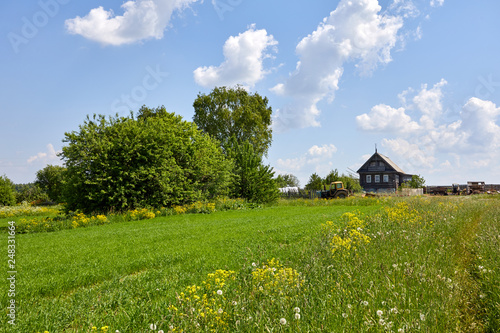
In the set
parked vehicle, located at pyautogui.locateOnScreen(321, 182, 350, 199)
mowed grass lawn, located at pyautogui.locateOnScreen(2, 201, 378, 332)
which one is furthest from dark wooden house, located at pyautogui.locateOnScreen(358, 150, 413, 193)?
mowed grass lawn, located at pyautogui.locateOnScreen(2, 201, 378, 332)

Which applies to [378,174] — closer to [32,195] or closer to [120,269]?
[120,269]

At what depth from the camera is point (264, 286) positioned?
12.3 ft

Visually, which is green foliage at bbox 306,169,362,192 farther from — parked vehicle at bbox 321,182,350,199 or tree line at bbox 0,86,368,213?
tree line at bbox 0,86,368,213

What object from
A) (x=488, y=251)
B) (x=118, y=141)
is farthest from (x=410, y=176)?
(x=488, y=251)

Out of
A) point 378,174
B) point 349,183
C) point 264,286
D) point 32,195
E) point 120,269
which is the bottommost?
point 120,269

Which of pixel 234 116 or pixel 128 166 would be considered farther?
pixel 234 116

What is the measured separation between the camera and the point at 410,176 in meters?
69.4

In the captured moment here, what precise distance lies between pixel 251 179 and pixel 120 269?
22.5m

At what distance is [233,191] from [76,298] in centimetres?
2383

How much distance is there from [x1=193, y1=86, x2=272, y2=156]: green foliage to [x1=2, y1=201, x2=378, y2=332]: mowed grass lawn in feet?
97.5

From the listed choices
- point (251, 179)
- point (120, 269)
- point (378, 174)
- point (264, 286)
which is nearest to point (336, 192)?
point (251, 179)

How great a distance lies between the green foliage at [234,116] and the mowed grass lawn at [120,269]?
2971 cm

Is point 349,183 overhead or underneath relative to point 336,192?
overhead

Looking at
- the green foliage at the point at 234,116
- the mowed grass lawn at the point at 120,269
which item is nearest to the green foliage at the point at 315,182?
the green foliage at the point at 234,116
